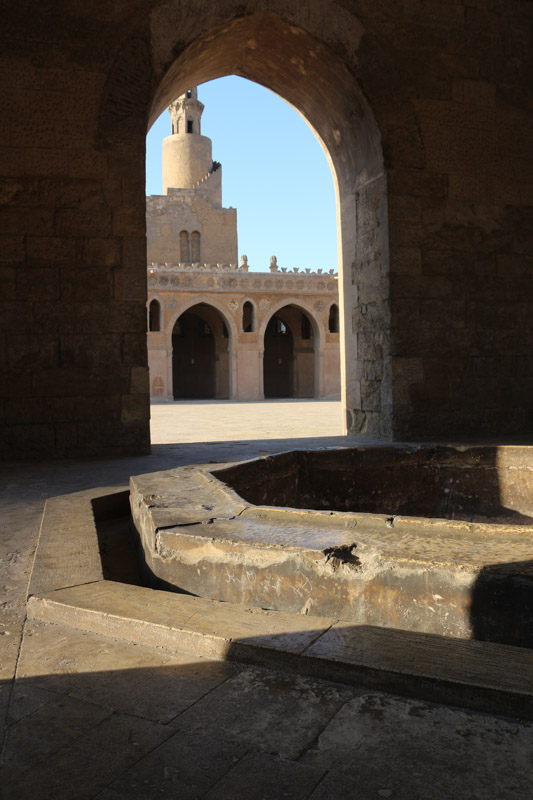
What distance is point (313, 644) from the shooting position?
6.08ft

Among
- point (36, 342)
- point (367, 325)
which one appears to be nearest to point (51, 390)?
point (36, 342)

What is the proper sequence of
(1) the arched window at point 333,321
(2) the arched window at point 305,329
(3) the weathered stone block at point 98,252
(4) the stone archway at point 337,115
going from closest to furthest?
(3) the weathered stone block at point 98,252 → (4) the stone archway at point 337,115 → (1) the arched window at point 333,321 → (2) the arched window at point 305,329

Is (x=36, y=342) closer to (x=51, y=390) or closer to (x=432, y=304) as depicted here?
(x=51, y=390)

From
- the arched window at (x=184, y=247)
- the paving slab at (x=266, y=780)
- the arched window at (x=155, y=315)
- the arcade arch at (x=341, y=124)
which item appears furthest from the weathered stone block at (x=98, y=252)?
the arched window at (x=184, y=247)

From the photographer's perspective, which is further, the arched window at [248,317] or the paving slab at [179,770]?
the arched window at [248,317]

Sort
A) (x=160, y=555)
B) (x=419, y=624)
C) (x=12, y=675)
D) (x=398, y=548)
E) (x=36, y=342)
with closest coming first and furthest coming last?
(x=12, y=675) → (x=419, y=624) → (x=398, y=548) → (x=160, y=555) → (x=36, y=342)

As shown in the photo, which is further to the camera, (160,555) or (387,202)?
(387,202)

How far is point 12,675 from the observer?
5.95 ft

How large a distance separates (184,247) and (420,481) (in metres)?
29.4

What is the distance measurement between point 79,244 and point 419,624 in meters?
5.03

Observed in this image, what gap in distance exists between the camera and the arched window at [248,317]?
1034 inches

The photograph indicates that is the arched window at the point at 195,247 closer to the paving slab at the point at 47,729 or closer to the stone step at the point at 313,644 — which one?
the stone step at the point at 313,644

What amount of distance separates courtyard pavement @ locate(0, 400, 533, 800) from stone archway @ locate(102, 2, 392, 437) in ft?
17.7

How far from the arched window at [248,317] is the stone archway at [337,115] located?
18136 mm
